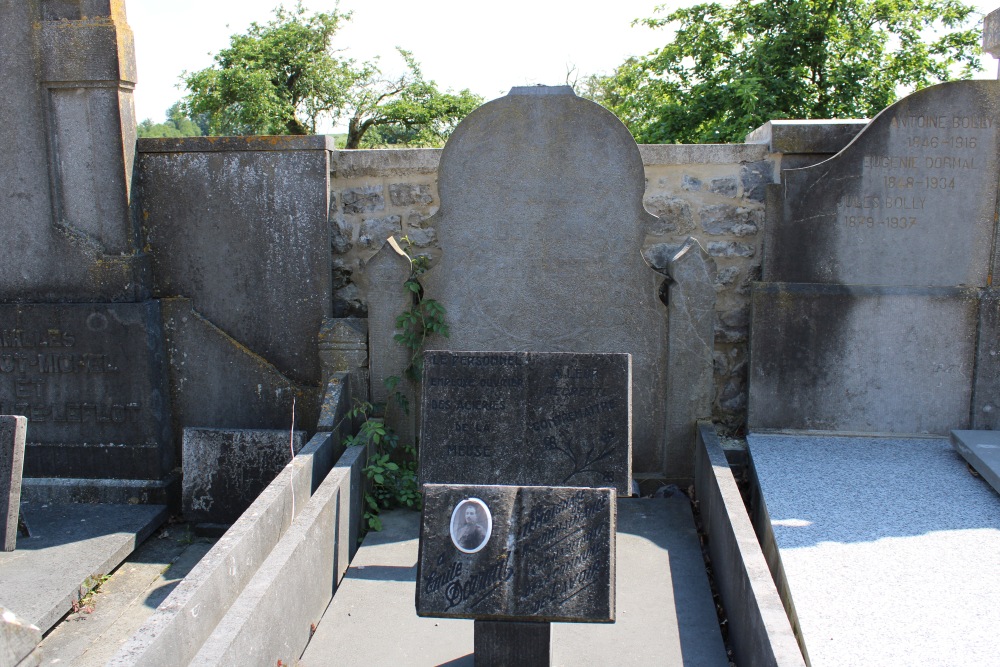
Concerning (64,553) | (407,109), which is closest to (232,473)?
(64,553)

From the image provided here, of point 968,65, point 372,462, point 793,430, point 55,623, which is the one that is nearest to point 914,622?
point 793,430

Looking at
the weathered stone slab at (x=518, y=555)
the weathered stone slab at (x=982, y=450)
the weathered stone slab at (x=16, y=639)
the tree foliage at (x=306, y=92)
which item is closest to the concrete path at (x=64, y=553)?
the weathered stone slab at (x=16, y=639)

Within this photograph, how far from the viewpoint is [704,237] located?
15.6 ft

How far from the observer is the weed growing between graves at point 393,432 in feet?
14.1

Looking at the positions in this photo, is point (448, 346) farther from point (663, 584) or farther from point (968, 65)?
point (968, 65)

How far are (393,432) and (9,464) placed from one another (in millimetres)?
1884

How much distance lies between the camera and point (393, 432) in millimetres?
4602

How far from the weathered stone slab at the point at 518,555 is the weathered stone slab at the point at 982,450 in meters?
2.30

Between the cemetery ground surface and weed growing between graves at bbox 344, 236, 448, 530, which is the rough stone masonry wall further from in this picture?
the cemetery ground surface

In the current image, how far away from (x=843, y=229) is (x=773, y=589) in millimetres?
2373

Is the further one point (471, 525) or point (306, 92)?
point (306, 92)

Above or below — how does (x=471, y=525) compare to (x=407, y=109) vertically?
below

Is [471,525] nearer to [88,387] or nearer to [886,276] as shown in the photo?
[886,276]

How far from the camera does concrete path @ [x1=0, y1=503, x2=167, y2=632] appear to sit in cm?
361
